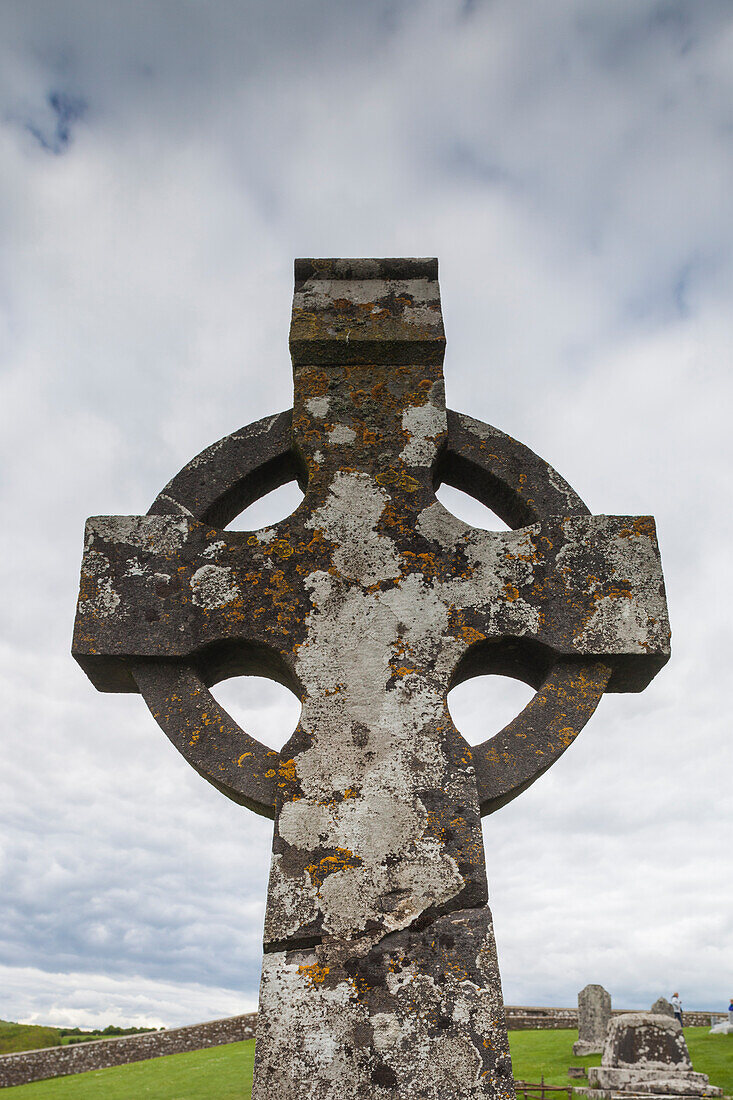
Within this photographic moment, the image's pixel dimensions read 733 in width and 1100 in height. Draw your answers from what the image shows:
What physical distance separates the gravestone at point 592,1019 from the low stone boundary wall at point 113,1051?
8104 mm

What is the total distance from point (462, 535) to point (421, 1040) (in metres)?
1.86

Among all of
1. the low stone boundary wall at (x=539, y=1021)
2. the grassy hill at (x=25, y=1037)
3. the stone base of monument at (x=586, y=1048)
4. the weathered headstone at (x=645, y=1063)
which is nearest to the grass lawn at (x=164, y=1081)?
the grassy hill at (x=25, y=1037)

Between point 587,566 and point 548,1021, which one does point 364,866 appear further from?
point 548,1021

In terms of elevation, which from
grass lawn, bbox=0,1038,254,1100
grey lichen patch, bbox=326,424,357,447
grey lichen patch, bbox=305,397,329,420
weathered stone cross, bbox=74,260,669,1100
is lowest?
grass lawn, bbox=0,1038,254,1100

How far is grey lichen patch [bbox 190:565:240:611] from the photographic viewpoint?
3.31 metres

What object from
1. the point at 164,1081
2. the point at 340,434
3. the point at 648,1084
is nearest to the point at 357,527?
the point at 340,434

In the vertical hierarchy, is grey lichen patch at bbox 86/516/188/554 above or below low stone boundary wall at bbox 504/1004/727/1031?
above

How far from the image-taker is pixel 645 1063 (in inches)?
477

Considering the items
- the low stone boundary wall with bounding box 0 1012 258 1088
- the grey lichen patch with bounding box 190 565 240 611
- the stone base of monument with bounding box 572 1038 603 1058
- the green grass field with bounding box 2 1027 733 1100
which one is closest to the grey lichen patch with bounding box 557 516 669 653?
the grey lichen patch with bounding box 190 565 240 611

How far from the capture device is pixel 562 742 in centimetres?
303

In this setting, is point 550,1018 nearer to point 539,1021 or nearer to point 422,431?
point 539,1021

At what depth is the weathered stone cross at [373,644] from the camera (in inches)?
100

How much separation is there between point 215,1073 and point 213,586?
59.0 feet

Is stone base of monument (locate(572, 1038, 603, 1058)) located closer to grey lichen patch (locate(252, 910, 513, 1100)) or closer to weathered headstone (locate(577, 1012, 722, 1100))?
weathered headstone (locate(577, 1012, 722, 1100))
